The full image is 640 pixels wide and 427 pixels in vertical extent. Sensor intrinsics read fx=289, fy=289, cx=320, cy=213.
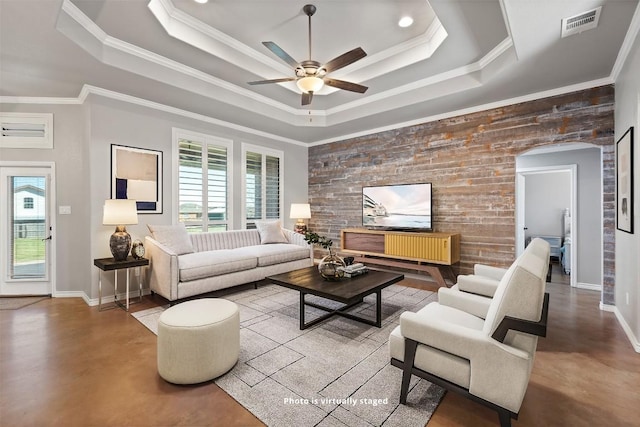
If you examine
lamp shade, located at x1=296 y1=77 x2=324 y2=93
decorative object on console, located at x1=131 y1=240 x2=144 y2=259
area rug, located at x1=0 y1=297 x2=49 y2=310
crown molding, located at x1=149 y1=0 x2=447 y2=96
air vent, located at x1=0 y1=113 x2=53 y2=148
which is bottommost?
area rug, located at x1=0 y1=297 x2=49 y2=310

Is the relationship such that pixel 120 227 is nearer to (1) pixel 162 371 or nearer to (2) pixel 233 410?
(1) pixel 162 371

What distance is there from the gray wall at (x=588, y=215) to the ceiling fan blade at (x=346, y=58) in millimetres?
Result: 4288

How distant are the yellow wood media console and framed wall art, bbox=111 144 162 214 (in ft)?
10.7

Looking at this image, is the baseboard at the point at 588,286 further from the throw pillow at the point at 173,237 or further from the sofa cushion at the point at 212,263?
the throw pillow at the point at 173,237

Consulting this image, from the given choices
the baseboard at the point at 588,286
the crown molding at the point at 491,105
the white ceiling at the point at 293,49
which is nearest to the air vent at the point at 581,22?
the white ceiling at the point at 293,49

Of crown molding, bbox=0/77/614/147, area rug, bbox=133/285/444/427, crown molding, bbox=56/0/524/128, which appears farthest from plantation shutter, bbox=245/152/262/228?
area rug, bbox=133/285/444/427

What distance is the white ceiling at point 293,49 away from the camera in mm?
2549

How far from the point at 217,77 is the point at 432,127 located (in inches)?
136

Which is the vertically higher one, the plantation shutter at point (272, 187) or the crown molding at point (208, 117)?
the crown molding at point (208, 117)

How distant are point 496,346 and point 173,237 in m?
3.97

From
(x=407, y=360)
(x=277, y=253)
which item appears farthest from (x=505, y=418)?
(x=277, y=253)

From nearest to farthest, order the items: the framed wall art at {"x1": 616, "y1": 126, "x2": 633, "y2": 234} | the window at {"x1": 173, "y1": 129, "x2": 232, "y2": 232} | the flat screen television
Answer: the framed wall art at {"x1": 616, "y1": 126, "x2": 633, "y2": 234}
the window at {"x1": 173, "y1": 129, "x2": 232, "y2": 232}
the flat screen television

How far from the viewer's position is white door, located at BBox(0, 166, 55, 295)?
404cm

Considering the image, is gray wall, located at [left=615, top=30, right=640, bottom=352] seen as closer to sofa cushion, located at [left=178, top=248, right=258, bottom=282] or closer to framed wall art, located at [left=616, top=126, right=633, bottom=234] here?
framed wall art, located at [left=616, top=126, right=633, bottom=234]
